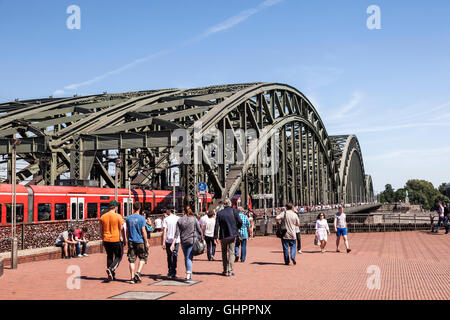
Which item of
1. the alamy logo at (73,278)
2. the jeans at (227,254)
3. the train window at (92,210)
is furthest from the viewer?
the train window at (92,210)

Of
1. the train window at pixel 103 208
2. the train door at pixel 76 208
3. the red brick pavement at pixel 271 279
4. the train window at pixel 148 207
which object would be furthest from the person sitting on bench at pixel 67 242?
the train window at pixel 148 207

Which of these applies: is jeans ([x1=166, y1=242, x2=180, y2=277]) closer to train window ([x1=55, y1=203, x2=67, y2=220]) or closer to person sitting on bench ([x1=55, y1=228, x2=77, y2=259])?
person sitting on bench ([x1=55, y1=228, x2=77, y2=259])

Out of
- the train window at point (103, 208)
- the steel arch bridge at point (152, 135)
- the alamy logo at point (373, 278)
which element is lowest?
the alamy logo at point (373, 278)

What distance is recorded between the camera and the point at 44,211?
2052 centimetres

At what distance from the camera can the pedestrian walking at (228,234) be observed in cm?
1094

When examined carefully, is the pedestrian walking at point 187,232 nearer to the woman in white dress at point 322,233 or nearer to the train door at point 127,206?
the woman in white dress at point 322,233

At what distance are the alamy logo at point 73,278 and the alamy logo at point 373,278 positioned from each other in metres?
5.81

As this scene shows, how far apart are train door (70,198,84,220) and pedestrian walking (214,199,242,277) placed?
12.8m

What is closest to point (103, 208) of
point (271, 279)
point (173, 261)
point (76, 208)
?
point (76, 208)

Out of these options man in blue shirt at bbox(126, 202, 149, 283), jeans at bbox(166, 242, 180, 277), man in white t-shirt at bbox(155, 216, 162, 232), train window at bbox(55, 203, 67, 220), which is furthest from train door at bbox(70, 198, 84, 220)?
man in blue shirt at bbox(126, 202, 149, 283)

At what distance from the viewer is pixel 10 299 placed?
7.98 metres

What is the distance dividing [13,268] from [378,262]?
33.9ft
